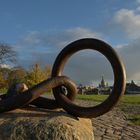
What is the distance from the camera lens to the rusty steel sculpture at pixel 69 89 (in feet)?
18.5

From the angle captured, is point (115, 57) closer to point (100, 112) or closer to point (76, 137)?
point (100, 112)

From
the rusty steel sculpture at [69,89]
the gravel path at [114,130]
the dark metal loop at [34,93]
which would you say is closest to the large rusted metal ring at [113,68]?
the rusty steel sculpture at [69,89]

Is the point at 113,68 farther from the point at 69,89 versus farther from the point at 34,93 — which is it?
the point at 34,93

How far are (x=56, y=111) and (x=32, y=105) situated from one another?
1.60ft

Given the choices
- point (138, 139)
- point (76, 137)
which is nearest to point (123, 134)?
point (138, 139)

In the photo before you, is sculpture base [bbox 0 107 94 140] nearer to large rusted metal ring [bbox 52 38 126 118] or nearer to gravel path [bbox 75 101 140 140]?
large rusted metal ring [bbox 52 38 126 118]

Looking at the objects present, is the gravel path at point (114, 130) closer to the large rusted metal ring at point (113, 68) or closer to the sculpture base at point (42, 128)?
the large rusted metal ring at point (113, 68)

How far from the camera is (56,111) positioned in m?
6.16

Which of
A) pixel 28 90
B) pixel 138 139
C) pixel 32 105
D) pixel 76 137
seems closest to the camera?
pixel 76 137

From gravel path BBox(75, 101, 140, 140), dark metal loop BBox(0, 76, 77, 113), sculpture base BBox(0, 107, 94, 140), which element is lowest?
gravel path BBox(75, 101, 140, 140)

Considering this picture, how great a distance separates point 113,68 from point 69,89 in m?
0.70

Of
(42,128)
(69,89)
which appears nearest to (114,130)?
(69,89)

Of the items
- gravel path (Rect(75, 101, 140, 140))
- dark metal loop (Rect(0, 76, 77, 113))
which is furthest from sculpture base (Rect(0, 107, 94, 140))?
gravel path (Rect(75, 101, 140, 140))

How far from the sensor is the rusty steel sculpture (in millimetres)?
5648
